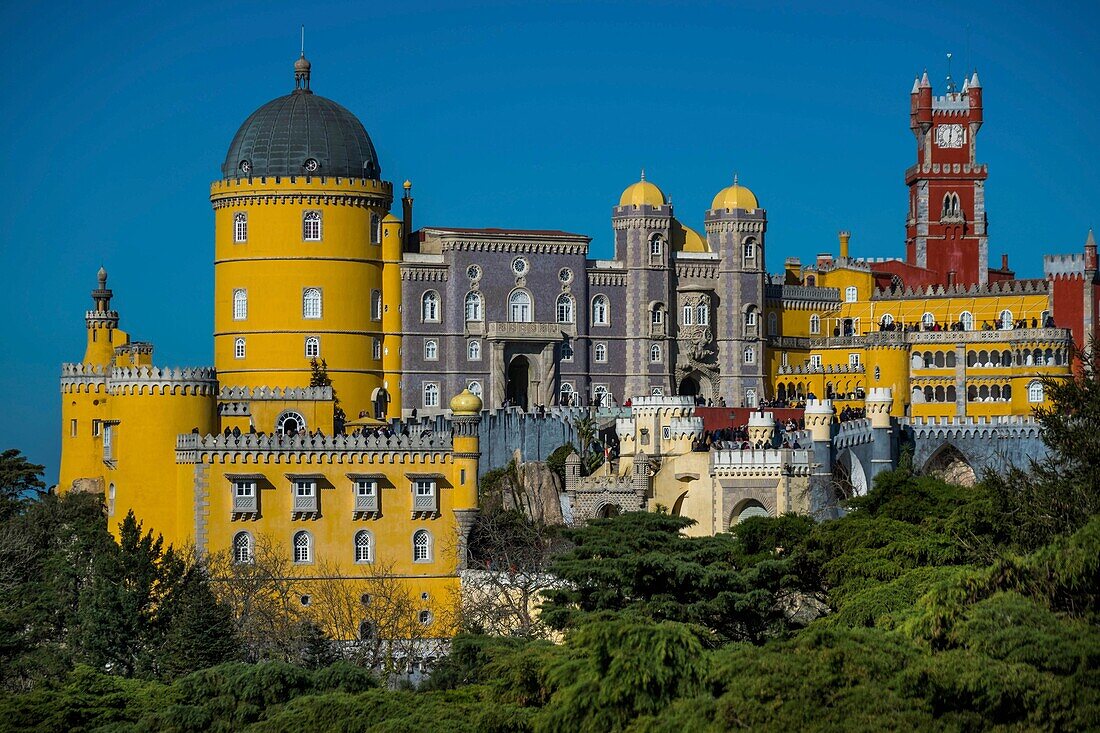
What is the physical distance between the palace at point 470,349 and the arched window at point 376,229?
0.15 meters

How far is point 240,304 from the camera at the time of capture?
88062 millimetres

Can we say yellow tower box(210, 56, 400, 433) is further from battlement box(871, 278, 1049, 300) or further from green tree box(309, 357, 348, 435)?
battlement box(871, 278, 1049, 300)

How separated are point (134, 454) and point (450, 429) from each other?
10.7 m

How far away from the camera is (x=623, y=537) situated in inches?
2309

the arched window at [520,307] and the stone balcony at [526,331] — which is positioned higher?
the arched window at [520,307]

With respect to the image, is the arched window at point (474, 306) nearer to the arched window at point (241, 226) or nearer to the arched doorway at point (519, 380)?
the arched doorway at point (519, 380)

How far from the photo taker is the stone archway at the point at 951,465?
8210cm

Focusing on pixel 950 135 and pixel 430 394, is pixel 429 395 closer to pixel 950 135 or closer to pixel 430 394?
pixel 430 394

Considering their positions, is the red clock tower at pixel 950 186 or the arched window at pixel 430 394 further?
the red clock tower at pixel 950 186

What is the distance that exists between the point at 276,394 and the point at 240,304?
9157mm

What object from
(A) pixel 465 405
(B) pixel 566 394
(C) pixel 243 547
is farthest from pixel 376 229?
(C) pixel 243 547

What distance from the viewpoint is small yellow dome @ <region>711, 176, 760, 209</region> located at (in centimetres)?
9666

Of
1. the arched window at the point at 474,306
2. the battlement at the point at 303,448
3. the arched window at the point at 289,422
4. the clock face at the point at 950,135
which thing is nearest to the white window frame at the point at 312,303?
the arched window at the point at 474,306

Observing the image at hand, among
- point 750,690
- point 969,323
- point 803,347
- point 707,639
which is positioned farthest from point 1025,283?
point 750,690
